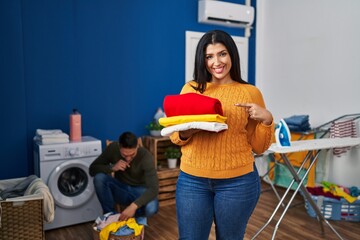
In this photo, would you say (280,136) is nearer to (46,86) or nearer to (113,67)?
(113,67)

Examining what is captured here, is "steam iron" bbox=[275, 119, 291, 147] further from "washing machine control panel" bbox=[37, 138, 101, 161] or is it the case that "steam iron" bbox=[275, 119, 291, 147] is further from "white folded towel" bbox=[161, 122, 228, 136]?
"washing machine control panel" bbox=[37, 138, 101, 161]

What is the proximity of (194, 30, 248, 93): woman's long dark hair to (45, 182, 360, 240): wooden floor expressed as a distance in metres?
1.79

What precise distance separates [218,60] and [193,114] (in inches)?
9.4

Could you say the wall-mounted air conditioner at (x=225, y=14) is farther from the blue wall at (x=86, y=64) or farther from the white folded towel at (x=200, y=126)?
the white folded towel at (x=200, y=126)

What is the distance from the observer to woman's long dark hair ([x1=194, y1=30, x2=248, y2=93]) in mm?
1312

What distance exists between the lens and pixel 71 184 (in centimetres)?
307

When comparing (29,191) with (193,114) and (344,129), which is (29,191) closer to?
(193,114)

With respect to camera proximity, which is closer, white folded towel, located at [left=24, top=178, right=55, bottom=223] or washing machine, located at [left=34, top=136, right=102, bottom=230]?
white folded towel, located at [left=24, top=178, right=55, bottom=223]

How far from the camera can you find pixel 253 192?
130 cm

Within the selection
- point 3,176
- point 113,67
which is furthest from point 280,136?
point 3,176

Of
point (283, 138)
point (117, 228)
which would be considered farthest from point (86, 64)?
point (283, 138)

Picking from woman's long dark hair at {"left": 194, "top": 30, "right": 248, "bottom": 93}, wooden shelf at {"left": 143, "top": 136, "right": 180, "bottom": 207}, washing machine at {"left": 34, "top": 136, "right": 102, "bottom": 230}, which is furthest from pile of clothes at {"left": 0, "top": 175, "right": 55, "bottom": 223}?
woman's long dark hair at {"left": 194, "top": 30, "right": 248, "bottom": 93}

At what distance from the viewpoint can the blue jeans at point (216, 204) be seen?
4.16ft

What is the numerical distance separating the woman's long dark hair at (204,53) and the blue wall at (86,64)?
7.72 ft
